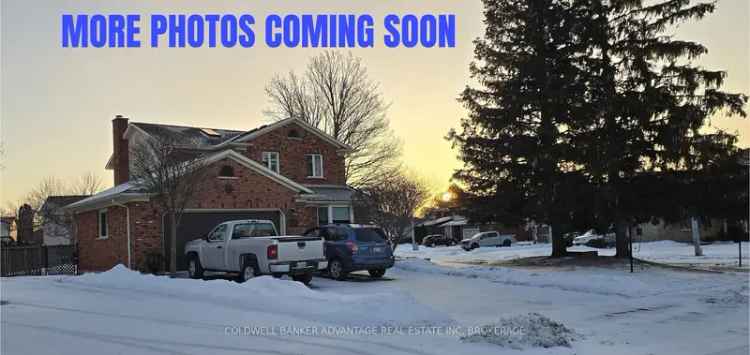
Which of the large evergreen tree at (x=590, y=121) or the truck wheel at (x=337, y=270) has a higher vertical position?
the large evergreen tree at (x=590, y=121)

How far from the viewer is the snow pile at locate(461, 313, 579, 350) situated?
9352 mm

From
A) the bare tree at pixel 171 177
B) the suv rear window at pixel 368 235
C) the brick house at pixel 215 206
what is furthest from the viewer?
the brick house at pixel 215 206

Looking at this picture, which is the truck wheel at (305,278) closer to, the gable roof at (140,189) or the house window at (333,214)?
the gable roof at (140,189)

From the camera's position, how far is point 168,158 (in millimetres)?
20219

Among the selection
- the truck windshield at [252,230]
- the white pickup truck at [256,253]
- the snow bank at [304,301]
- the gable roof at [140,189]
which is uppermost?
the gable roof at [140,189]

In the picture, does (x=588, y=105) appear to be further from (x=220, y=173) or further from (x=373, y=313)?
(x=373, y=313)

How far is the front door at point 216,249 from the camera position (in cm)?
1848

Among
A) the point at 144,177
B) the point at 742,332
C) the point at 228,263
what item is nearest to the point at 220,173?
the point at 144,177

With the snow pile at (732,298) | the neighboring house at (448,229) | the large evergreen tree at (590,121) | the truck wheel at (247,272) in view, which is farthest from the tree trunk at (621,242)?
the neighboring house at (448,229)

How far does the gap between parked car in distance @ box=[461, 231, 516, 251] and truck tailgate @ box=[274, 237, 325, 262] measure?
113 feet

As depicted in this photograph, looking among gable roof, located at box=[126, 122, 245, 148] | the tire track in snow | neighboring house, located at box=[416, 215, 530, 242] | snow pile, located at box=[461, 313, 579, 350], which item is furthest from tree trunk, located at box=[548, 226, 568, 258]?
neighboring house, located at box=[416, 215, 530, 242]

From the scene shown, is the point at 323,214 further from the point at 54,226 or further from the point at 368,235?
the point at 54,226

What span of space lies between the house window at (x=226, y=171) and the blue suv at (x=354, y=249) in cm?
526

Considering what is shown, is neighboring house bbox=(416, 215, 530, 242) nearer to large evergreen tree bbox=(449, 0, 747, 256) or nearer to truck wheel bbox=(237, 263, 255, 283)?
large evergreen tree bbox=(449, 0, 747, 256)
